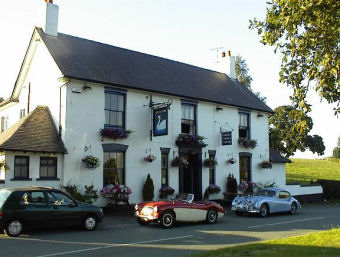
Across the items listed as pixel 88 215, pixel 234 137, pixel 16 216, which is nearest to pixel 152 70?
pixel 234 137

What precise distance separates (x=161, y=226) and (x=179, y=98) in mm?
9947

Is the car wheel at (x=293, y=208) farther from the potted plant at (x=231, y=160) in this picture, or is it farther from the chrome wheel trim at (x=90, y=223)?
the chrome wheel trim at (x=90, y=223)

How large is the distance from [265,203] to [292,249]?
398 inches

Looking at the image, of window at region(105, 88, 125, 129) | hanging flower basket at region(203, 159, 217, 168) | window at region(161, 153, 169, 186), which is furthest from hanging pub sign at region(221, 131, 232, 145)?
window at region(105, 88, 125, 129)

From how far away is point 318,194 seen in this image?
105ft

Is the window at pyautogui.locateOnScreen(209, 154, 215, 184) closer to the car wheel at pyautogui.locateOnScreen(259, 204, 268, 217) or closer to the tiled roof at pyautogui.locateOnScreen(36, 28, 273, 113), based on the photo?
the tiled roof at pyautogui.locateOnScreen(36, 28, 273, 113)

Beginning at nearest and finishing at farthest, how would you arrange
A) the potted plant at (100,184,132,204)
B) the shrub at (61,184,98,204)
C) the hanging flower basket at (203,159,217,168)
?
the shrub at (61,184,98,204), the potted plant at (100,184,132,204), the hanging flower basket at (203,159,217,168)

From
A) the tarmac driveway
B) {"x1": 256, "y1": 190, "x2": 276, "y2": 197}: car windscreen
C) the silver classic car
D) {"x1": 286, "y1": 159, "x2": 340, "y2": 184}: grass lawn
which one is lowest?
the tarmac driveway

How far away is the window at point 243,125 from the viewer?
27.2m

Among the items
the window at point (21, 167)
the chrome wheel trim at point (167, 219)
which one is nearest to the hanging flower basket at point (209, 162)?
the chrome wheel trim at point (167, 219)

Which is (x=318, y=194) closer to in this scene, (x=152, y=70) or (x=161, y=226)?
(x=152, y=70)

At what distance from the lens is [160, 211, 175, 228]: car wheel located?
1477cm

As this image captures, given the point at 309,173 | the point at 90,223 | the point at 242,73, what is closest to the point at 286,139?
the point at 309,173

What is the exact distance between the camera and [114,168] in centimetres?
2017
